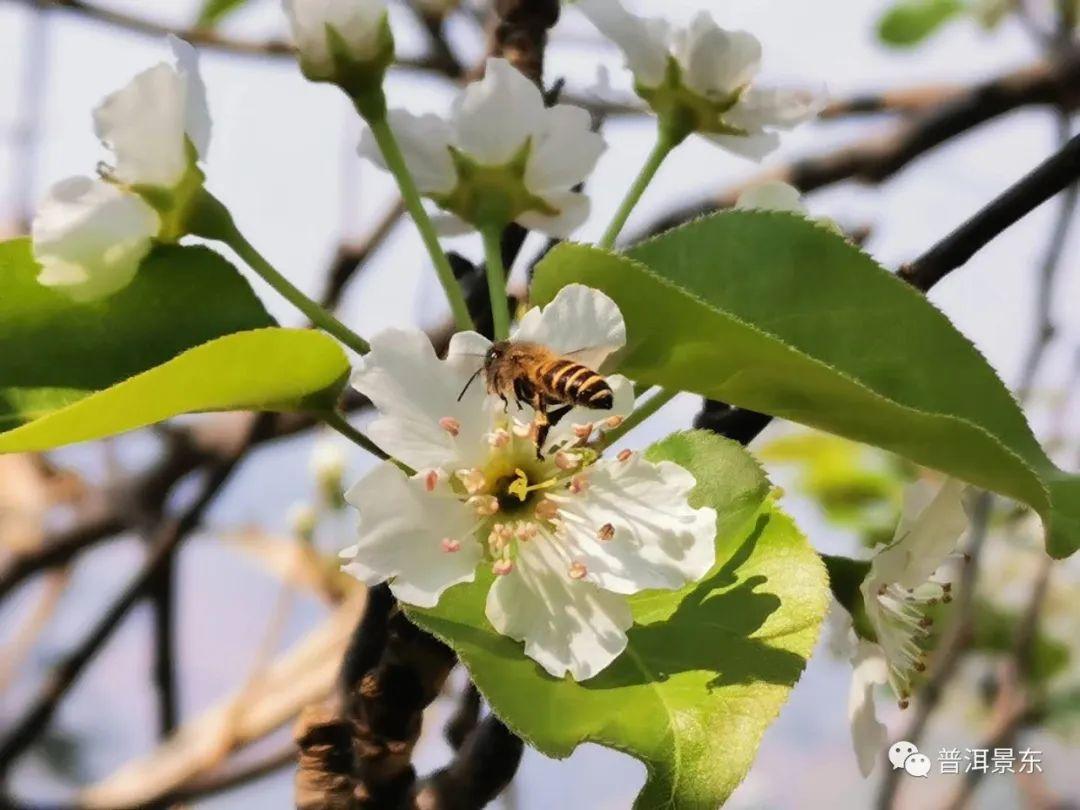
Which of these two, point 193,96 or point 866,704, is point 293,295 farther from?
point 866,704

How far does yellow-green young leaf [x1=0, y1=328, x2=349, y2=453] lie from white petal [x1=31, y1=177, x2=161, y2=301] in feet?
0.24

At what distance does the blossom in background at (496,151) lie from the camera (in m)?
0.51

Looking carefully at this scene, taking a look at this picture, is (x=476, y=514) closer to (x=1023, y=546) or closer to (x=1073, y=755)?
(x=1023, y=546)

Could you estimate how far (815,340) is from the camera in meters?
0.40

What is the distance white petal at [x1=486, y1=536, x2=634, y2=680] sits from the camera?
0.38 meters

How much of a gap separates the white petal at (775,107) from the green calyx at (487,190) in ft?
0.35

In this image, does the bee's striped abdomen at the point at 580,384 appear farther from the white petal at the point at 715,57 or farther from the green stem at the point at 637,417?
the white petal at the point at 715,57

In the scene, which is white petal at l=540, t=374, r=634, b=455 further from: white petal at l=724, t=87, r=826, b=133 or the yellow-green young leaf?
white petal at l=724, t=87, r=826, b=133

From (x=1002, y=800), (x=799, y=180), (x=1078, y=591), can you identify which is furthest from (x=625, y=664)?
(x=1002, y=800)

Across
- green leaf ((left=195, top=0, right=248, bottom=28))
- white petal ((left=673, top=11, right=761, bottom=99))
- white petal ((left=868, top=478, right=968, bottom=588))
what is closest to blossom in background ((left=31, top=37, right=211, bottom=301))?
white petal ((left=673, top=11, right=761, bottom=99))

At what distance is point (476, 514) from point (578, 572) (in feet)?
0.16

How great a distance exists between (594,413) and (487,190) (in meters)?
0.14

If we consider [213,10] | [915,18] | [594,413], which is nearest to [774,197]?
[594,413]

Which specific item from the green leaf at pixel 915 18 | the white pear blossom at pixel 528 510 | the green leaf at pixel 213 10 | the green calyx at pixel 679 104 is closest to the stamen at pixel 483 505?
the white pear blossom at pixel 528 510
